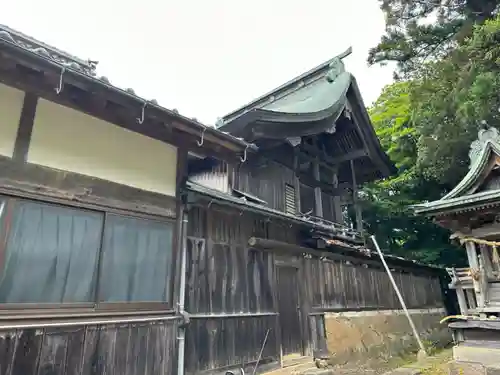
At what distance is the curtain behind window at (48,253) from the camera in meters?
4.36

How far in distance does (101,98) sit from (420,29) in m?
13.5

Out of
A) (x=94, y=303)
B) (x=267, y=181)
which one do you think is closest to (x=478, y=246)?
(x=267, y=181)

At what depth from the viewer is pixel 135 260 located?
18.4 feet

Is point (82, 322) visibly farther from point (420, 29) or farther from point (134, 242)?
point (420, 29)

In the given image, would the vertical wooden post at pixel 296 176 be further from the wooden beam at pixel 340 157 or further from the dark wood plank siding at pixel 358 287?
the dark wood plank siding at pixel 358 287

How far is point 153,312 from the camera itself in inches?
222

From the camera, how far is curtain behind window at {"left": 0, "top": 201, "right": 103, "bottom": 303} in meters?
4.36

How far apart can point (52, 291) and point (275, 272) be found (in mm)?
5691

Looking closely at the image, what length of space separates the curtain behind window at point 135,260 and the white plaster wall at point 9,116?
1.58 metres

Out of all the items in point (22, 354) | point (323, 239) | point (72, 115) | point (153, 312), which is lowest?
point (22, 354)

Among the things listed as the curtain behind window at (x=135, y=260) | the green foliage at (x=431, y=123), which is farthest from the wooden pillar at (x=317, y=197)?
the curtain behind window at (x=135, y=260)

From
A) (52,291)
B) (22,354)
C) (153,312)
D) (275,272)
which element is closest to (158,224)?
(153,312)

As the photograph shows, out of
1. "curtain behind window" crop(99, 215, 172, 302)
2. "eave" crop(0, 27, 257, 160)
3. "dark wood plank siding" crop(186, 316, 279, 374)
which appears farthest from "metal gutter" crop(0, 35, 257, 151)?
"dark wood plank siding" crop(186, 316, 279, 374)

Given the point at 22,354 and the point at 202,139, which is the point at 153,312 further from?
the point at 202,139
